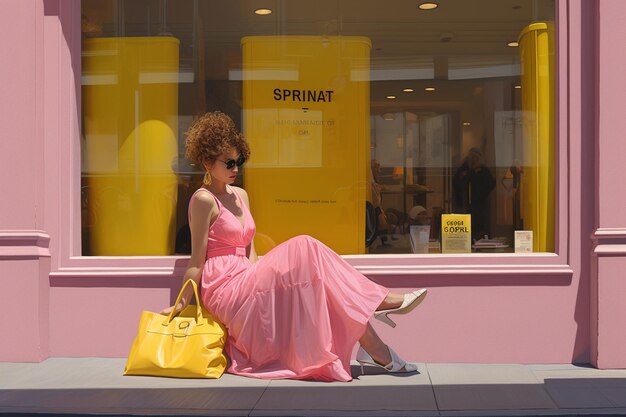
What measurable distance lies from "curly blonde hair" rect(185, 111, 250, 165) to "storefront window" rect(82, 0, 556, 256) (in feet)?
1.84

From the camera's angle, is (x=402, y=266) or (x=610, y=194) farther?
(x=402, y=266)

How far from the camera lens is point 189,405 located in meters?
4.83

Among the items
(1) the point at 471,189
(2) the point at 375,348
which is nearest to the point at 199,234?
(2) the point at 375,348

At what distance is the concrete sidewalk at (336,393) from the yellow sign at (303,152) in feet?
4.71

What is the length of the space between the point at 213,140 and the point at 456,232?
2.06 metres

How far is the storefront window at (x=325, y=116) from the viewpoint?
654 centimetres

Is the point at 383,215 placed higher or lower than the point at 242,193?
lower

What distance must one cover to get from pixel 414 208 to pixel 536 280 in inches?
43.1

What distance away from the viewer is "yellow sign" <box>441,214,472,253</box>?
21.3ft

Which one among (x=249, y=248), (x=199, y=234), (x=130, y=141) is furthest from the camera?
(x=130, y=141)

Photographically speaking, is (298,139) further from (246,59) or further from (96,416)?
(96,416)

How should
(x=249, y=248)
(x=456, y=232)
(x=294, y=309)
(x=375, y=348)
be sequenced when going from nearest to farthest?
1. (x=294, y=309)
2. (x=375, y=348)
3. (x=249, y=248)
4. (x=456, y=232)

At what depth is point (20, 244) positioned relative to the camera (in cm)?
623

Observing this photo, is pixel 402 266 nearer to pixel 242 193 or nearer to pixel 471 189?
pixel 471 189
